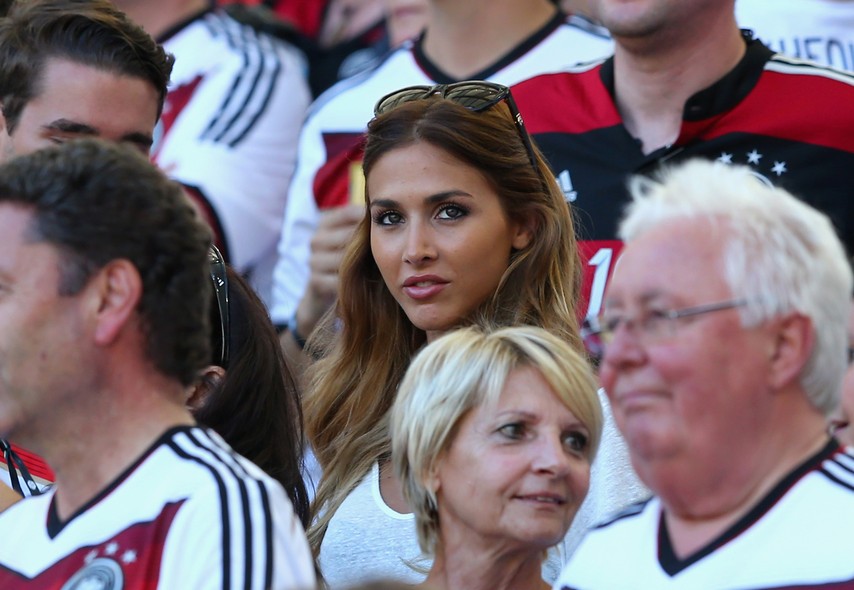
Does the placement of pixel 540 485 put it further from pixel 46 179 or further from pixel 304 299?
pixel 304 299

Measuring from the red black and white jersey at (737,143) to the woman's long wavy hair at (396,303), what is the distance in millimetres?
306

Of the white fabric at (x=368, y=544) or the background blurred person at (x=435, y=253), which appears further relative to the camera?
the background blurred person at (x=435, y=253)

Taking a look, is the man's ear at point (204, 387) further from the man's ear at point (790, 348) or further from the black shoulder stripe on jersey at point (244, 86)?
the black shoulder stripe on jersey at point (244, 86)

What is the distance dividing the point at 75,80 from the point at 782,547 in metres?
2.52

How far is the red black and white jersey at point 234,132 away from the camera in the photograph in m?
5.57

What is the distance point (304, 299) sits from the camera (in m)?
4.83

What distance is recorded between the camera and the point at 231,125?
5.71m

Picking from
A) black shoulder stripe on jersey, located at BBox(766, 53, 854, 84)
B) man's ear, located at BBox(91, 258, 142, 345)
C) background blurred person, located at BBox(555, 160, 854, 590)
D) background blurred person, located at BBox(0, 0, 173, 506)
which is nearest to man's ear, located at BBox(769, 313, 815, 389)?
background blurred person, located at BBox(555, 160, 854, 590)

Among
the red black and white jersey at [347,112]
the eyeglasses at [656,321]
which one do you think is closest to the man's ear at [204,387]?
the eyeglasses at [656,321]

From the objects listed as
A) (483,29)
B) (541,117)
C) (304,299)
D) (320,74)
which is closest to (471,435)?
(541,117)

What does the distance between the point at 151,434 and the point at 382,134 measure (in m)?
1.55

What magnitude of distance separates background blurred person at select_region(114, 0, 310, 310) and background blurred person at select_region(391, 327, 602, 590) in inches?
105

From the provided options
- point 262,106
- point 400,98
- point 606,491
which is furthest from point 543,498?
point 262,106

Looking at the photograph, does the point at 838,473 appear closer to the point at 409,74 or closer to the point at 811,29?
the point at 811,29
